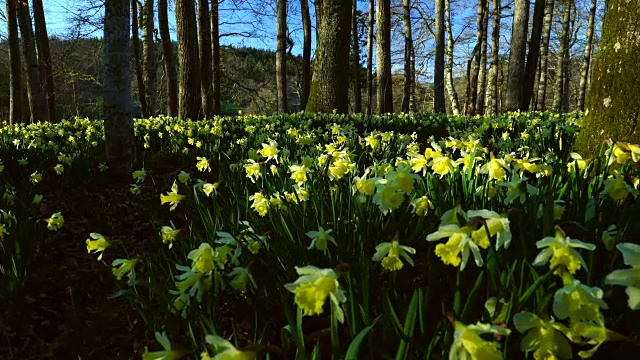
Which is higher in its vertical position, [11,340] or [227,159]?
[227,159]

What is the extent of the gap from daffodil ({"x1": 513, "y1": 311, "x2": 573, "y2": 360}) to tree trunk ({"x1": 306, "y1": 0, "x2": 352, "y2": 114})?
7911 mm

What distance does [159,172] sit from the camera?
4.68m

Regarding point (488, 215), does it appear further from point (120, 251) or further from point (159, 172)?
point (159, 172)

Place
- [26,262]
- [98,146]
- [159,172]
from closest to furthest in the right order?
1. [26,262]
2. [159,172]
3. [98,146]

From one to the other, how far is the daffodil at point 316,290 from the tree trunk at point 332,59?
780cm

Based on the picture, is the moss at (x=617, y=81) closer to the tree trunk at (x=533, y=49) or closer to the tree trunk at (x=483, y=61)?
the tree trunk at (x=533, y=49)

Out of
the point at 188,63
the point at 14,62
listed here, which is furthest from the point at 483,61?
the point at 14,62

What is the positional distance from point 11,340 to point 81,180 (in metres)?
2.44

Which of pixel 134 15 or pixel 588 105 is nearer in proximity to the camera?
pixel 588 105

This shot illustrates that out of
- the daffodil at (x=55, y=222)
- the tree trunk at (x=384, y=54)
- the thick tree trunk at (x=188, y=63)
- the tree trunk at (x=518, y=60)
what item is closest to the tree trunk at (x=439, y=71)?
the tree trunk at (x=384, y=54)

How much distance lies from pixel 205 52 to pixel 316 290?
10.2 metres

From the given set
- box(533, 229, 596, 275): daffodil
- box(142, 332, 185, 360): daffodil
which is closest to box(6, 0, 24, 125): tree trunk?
box(142, 332, 185, 360): daffodil

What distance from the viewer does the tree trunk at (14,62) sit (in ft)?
33.6

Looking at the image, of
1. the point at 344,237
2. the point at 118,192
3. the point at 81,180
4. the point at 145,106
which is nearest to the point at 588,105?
the point at 344,237
